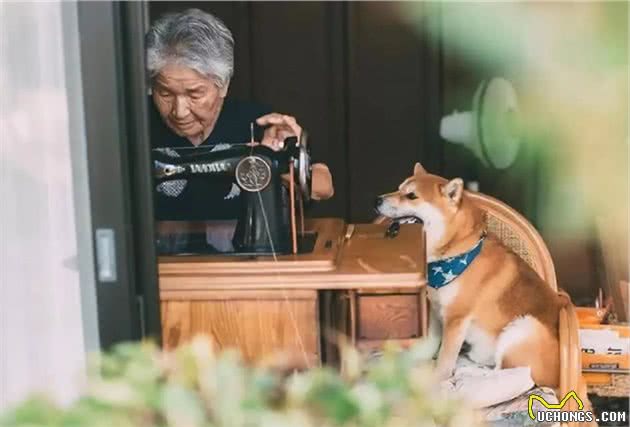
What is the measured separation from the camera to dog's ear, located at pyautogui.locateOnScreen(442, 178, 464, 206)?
250 centimetres

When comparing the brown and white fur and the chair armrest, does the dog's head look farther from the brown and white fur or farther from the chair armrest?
the chair armrest

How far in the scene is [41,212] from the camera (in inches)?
64.6

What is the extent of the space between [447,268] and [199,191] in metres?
0.65

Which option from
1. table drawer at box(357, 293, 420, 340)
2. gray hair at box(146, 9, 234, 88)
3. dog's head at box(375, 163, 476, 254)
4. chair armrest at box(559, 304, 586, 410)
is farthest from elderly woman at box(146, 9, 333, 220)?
chair armrest at box(559, 304, 586, 410)

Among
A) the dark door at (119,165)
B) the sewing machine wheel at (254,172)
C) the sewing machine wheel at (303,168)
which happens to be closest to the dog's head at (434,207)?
the sewing machine wheel at (303,168)

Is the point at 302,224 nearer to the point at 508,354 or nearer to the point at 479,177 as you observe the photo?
the point at 508,354

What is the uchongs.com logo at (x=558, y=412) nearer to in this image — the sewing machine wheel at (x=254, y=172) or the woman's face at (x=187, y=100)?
the sewing machine wheel at (x=254, y=172)

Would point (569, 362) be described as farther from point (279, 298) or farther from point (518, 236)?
point (279, 298)

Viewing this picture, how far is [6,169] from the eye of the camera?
1625 millimetres

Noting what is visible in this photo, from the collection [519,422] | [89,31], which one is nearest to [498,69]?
[519,422]

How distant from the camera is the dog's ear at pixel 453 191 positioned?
2504 mm

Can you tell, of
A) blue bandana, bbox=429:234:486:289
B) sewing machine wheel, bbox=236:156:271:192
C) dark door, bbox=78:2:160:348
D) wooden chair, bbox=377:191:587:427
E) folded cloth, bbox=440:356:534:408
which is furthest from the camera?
wooden chair, bbox=377:191:587:427

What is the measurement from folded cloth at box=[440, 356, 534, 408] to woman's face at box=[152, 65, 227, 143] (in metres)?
0.86

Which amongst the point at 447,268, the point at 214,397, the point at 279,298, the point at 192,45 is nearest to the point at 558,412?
the point at 447,268
